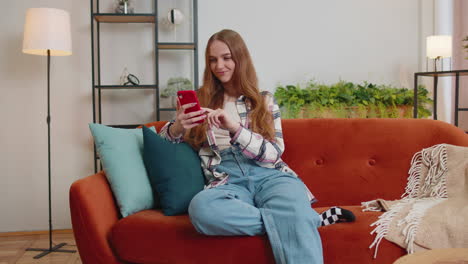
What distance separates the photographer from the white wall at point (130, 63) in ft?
10.1

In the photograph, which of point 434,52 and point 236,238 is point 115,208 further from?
point 434,52

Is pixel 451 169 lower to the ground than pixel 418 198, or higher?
higher

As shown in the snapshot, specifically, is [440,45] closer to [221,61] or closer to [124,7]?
[221,61]

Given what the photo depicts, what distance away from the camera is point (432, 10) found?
11.2 feet

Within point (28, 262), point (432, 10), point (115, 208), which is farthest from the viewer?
point (432, 10)

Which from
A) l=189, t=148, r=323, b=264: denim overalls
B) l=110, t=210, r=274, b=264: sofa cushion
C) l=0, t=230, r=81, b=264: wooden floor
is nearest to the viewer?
l=189, t=148, r=323, b=264: denim overalls

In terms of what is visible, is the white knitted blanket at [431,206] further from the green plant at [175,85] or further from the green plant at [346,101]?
the green plant at [175,85]

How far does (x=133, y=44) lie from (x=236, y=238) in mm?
2072

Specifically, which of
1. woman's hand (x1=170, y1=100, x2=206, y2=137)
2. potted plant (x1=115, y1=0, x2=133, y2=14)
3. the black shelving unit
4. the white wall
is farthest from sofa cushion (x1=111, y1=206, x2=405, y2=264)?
potted plant (x1=115, y1=0, x2=133, y2=14)

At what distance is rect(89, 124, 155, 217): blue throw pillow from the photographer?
178 centimetres

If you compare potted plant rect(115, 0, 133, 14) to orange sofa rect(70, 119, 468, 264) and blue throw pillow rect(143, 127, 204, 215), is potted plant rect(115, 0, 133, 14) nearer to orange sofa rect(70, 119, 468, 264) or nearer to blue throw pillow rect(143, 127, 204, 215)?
orange sofa rect(70, 119, 468, 264)

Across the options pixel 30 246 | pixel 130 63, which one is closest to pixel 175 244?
pixel 30 246

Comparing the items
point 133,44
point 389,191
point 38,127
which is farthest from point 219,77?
point 38,127

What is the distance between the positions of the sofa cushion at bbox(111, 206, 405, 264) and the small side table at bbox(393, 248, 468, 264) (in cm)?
47
